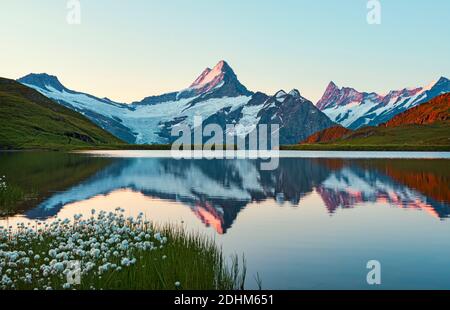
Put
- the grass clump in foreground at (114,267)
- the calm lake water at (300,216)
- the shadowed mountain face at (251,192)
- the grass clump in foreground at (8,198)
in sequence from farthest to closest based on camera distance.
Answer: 1. the shadowed mountain face at (251,192)
2. the grass clump in foreground at (8,198)
3. the calm lake water at (300,216)
4. the grass clump in foreground at (114,267)

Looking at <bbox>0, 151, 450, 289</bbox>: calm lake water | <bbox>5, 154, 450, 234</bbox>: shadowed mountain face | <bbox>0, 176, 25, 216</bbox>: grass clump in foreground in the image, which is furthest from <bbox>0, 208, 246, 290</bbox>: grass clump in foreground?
<bbox>0, 176, 25, 216</bbox>: grass clump in foreground

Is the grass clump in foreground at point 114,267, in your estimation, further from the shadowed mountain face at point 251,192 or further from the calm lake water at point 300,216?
the shadowed mountain face at point 251,192

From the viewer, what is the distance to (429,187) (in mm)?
70875

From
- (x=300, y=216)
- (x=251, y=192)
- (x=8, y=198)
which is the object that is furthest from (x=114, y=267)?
(x=251, y=192)

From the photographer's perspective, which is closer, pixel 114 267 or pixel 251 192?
pixel 114 267

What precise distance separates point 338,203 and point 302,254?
27300mm

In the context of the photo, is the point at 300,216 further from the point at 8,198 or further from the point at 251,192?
the point at 8,198

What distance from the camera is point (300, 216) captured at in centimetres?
4703

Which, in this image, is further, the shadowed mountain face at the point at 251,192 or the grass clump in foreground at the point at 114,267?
the shadowed mountain face at the point at 251,192

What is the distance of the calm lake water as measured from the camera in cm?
2673

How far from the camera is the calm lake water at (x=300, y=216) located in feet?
87.7

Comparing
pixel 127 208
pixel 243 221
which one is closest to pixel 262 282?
pixel 243 221

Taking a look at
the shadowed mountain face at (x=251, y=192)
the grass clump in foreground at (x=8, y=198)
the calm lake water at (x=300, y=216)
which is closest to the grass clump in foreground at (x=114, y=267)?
the calm lake water at (x=300, y=216)

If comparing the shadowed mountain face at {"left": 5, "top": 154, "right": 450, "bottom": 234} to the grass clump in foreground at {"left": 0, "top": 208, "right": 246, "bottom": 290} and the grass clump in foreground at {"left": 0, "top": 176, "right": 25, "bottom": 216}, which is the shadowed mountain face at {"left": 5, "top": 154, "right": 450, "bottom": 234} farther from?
the grass clump in foreground at {"left": 0, "top": 208, "right": 246, "bottom": 290}
